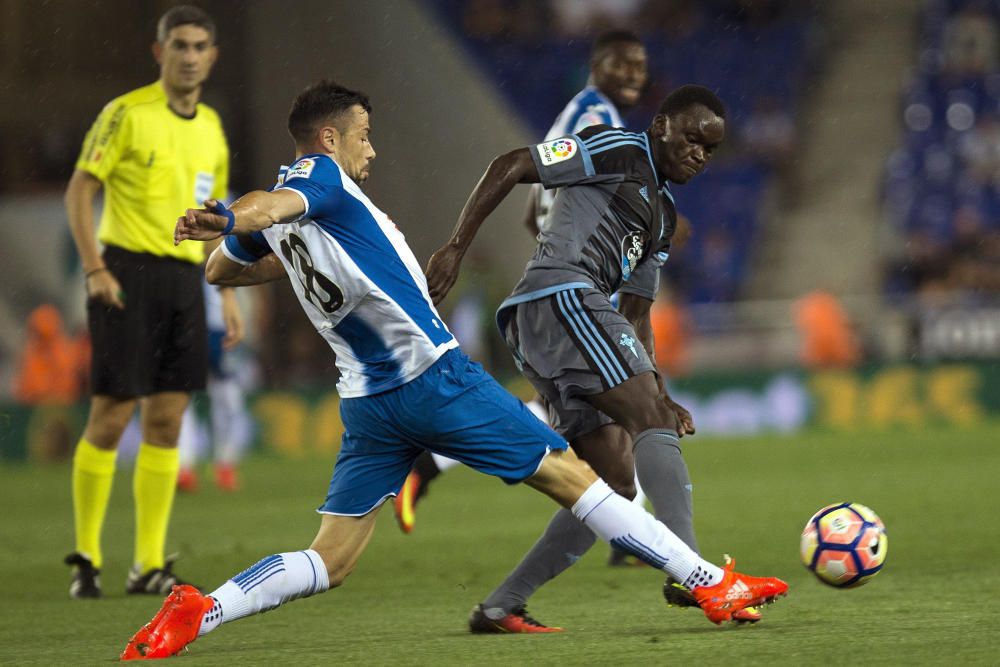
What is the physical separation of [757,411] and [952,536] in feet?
29.3

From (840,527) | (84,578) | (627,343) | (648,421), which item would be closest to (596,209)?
(627,343)

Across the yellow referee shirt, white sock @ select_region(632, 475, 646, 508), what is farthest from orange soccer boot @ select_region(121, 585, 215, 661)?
the yellow referee shirt

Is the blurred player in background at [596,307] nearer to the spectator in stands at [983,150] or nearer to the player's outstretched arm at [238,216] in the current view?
the player's outstretched arm at [238,216]

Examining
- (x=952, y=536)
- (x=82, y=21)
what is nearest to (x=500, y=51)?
(x=82, y=21)

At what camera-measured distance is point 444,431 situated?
177 inches

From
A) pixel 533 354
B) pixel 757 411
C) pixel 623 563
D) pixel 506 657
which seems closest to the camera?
pixel 506 657

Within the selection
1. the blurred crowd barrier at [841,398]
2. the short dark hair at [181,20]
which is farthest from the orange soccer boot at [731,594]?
the blurred crowd barrier at [841,398]

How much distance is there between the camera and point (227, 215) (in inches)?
157

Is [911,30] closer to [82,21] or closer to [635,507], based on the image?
[82,21]

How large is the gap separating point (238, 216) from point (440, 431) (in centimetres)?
91

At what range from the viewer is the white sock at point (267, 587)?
14.7ft

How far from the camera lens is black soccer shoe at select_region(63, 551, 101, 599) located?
635cm

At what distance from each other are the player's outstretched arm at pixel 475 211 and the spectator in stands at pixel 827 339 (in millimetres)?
12651

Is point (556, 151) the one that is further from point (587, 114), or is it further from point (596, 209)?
point (587, 114)
